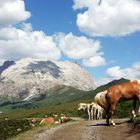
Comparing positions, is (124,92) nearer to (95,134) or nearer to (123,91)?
(123,91)

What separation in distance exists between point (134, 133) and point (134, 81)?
213 inches

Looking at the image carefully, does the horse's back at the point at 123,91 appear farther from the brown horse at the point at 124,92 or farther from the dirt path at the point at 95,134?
the dirt path at the point at 95,134

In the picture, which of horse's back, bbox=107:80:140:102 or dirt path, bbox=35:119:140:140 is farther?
horse's back, bbox=107:80:140:102

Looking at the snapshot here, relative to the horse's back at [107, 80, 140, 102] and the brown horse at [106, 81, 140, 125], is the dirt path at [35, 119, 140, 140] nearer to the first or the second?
the brown horse at [106, 81, 140, 125]

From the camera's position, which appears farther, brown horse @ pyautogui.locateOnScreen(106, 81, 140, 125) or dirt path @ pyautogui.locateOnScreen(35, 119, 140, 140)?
brown horse @ pyautogui.locateOnScreen(106, 81, 140, 125)

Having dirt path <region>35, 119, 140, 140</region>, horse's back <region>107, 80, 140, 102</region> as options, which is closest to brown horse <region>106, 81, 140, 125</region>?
horse's back <region>107, 80, 140, 102</region>

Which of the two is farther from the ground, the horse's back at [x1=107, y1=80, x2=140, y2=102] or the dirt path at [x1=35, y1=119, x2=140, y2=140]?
the horse's back at [x1=107, y1=80, x2=140, y2=102]

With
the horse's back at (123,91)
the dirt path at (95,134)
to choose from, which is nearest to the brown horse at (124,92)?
the horse's back at (123,91)

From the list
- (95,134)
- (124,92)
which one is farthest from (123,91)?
(95,134)

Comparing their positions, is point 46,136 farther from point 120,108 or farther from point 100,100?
point 120,108

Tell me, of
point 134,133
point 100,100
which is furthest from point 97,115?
point 134,133

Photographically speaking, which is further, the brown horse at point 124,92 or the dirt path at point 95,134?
the brown horse at point 124,92

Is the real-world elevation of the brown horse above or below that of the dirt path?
above

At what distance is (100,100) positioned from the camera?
32906 millimetres
